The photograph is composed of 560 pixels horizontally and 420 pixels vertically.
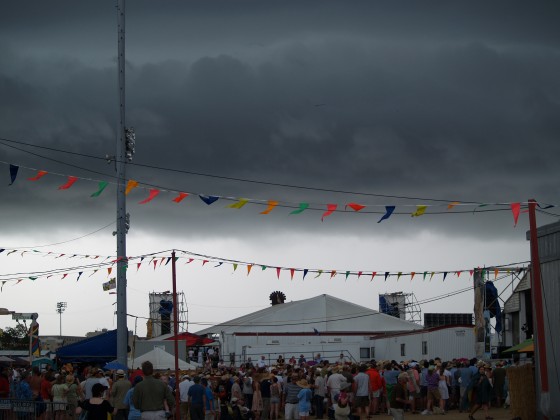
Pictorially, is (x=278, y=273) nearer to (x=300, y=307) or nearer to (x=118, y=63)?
(x=118, y=63)

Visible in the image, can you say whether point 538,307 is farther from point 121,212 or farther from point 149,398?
point 121,212

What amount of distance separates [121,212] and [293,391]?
723 centimetres

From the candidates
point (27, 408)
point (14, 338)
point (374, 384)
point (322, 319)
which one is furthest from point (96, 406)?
point (14, 338)

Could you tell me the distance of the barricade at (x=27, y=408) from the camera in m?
20.1

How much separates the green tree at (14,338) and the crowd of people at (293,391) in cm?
9602

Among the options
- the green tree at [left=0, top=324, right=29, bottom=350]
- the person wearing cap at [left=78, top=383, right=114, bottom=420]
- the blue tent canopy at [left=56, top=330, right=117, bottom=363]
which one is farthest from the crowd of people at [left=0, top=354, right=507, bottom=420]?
the green tree at [left=0, top=324, right=29, bottom=350]

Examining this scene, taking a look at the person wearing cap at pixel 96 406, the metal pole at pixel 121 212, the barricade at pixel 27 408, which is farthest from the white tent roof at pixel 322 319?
the person wearing cap at pixel 96 406

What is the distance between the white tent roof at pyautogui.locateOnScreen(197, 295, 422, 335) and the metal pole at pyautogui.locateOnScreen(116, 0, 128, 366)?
26437 millimetres

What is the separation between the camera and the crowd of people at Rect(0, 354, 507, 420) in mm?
21469

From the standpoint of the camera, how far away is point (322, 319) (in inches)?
2238

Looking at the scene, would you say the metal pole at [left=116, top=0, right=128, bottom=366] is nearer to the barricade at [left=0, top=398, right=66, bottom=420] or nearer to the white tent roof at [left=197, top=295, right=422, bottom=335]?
the barricade at [left=0, top=398, right=66, bottom=420]

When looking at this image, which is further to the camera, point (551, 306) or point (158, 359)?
point (158, 359)

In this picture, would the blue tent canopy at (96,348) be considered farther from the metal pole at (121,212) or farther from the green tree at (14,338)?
the green tree at (14,338)

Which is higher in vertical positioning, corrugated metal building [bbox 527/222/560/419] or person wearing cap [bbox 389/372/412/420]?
corrugated metal building [bbox 527/222/560/419]
